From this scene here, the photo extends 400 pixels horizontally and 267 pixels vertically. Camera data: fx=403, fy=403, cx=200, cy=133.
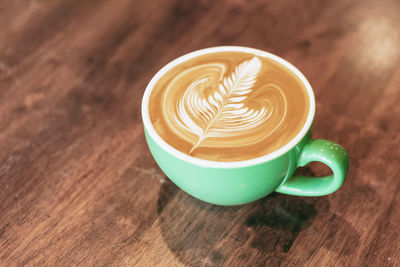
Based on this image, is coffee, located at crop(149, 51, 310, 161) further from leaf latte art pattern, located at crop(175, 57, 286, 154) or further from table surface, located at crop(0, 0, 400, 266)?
table surface, located at crop(0, 0, 400, 266)

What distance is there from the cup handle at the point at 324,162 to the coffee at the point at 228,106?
1.5 inches

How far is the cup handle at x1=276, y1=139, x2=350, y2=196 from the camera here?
0.57m

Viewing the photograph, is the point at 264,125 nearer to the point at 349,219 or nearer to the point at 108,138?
the point at 349,219

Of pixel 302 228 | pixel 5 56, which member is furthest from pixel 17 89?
pixel 302 228

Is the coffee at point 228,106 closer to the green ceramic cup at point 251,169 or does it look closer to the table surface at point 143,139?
the green ceramic cup at point 251,169

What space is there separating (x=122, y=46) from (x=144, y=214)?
46 cm

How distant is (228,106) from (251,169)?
137 mm

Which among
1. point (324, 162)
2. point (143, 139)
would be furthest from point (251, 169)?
point (143, 139)

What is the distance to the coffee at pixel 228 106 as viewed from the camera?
23.1 inches

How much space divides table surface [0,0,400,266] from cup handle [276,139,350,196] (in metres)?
0.06

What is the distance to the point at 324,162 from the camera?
584mm

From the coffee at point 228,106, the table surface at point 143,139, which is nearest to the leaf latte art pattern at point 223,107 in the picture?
the coffee at point 228,106

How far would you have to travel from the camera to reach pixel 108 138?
0.79 metres

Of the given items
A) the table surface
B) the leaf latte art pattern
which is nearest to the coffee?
the leaf latte art pattern
